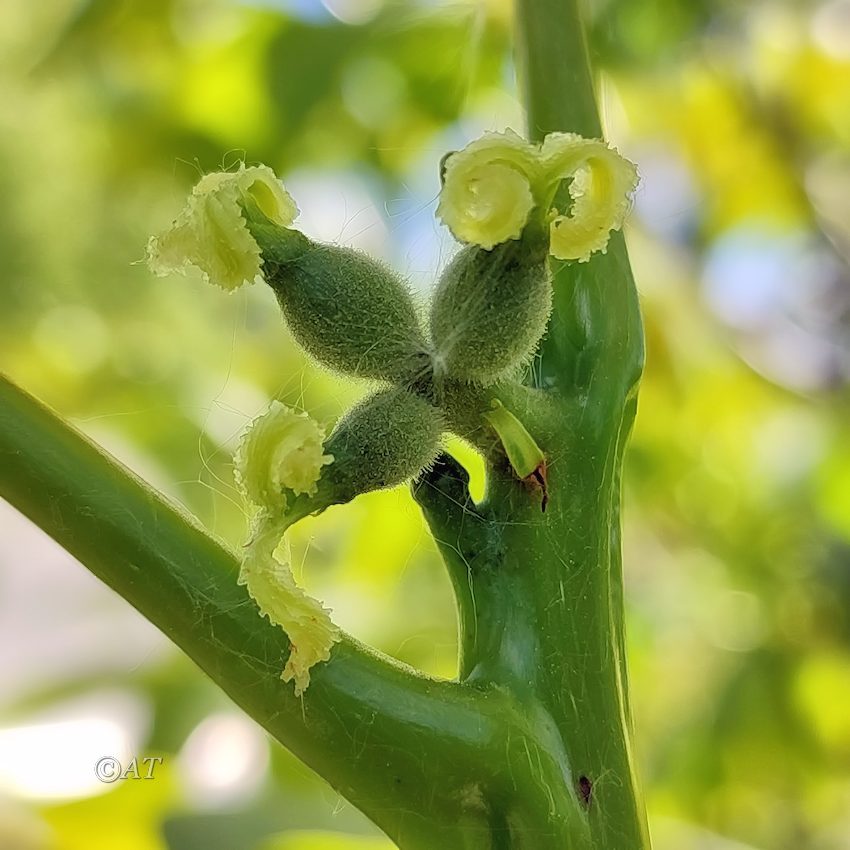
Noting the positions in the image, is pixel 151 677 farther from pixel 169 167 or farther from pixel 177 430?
pixel 169 167

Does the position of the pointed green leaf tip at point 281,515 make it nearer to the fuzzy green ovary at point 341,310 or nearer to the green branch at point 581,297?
the fuzzy green ovary at point 341,310

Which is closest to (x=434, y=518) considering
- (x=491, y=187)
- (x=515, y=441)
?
(x=515, y=441)

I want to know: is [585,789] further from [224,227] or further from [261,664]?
[224,227]

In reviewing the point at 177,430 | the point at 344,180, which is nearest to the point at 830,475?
the point at 344,180

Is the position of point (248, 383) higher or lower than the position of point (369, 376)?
higher

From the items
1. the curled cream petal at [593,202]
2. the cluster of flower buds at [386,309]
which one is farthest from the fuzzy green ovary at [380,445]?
the curled cream petal at [593,202]

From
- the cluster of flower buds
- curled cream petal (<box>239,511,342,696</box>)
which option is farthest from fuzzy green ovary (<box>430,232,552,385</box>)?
curled cream petal (<box>239,511,342,696</box>)

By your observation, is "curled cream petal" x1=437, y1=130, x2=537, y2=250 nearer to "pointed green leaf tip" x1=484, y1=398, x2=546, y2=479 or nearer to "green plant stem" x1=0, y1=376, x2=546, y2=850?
"pointed green leaf tip" x1=484, y1=398, x2=546, y2=479
